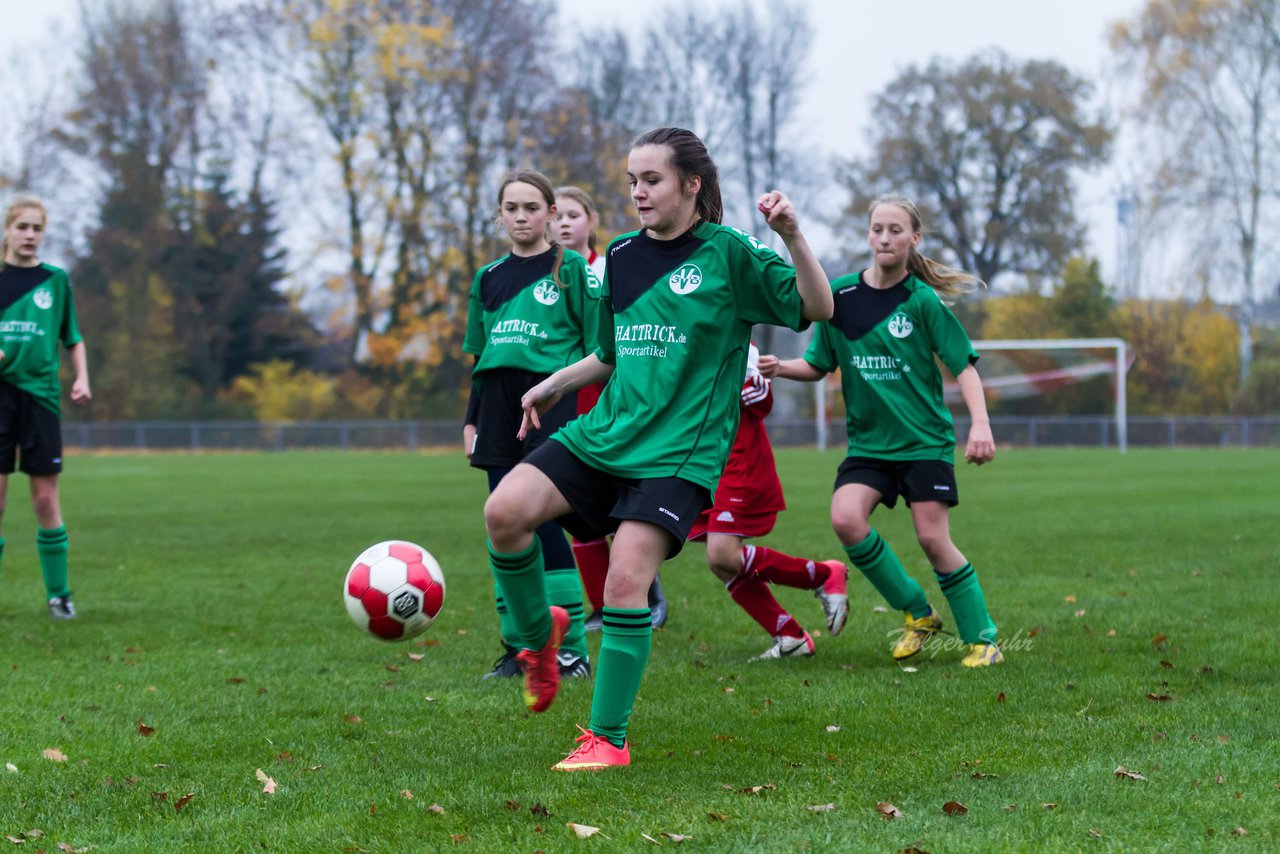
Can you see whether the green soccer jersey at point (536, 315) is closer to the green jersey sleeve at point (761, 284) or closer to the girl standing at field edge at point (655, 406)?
the girl standing at field edge at point (655, 406)

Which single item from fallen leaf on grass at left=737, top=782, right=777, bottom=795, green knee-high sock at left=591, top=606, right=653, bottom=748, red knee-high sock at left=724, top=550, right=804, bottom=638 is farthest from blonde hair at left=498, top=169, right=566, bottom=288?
fallen leaf on grass at left=737, top=782, right=777, bottom=795

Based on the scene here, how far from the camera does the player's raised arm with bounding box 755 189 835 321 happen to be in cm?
368

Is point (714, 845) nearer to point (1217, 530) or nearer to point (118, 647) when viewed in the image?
point (118, 647)

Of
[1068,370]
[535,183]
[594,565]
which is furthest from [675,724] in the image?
[1068,370]

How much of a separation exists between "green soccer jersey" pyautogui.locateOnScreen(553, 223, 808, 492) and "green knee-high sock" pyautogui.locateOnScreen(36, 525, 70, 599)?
14.7 feet

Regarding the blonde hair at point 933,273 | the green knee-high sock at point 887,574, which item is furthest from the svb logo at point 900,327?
the green knee-high sock at point 887,574

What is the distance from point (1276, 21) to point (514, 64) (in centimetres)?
2110

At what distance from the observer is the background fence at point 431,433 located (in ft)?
116

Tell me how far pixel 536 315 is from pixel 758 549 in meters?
1.50

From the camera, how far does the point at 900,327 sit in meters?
5.77

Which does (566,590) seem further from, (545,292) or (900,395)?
(900,395)

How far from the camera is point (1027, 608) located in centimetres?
746

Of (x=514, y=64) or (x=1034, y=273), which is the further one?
(x=1034, y=273)

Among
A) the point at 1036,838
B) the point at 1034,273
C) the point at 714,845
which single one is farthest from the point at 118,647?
the point at 1034,273
